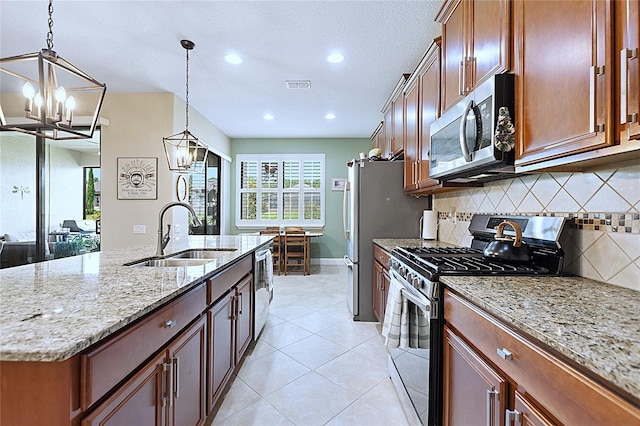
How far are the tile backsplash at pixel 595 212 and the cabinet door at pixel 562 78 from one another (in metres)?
0.32

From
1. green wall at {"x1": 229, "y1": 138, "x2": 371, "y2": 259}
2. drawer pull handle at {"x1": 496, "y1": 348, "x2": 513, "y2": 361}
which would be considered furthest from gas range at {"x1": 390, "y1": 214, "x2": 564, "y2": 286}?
green wall at {"x1": 229, "y1": 138, "x2": 371, "y2": 259}

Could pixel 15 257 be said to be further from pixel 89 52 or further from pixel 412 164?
pixel 412 164

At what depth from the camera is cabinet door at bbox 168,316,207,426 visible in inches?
48.0

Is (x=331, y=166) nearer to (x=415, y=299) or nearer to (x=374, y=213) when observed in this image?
(x=374, y=213)

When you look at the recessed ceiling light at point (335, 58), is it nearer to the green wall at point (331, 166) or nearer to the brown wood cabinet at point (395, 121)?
the brown wood cabinet at point (395, 121)

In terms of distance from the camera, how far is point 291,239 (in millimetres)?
6035

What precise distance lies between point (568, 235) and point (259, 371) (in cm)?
211

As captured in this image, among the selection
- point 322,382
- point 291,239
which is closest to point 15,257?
point 291,239

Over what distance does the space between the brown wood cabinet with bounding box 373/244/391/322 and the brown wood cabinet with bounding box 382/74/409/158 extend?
1.19 meters

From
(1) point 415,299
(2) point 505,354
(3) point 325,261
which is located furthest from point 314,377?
(3) point 325,261

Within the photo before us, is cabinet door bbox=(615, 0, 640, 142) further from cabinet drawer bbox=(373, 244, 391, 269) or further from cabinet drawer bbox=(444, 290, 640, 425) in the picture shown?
cabinet drawer bbox=(373, 244, 391, 269)

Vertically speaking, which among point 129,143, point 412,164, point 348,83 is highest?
point 348,83

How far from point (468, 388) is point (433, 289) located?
0.42 meters

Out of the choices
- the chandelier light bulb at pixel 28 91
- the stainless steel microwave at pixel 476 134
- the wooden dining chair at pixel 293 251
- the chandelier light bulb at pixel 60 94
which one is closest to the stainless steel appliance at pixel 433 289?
the stainless steel microwave at pixel 476 134
